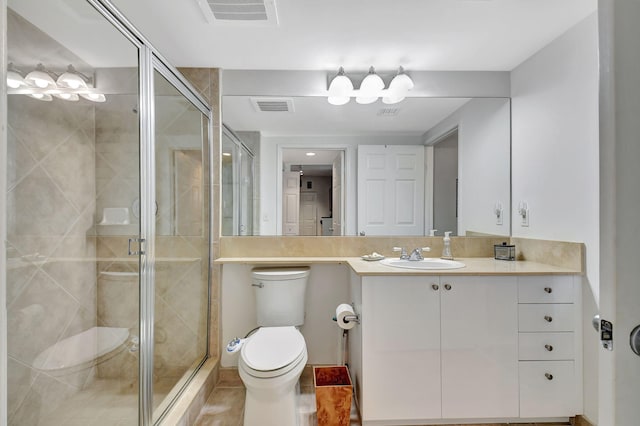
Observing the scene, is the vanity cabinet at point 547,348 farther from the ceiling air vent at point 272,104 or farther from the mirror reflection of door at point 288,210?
the ceiling air vent at point 272,104

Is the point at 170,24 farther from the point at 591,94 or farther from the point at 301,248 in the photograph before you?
the point at 591,94

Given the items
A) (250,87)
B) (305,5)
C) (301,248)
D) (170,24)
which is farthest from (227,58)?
(301,248)

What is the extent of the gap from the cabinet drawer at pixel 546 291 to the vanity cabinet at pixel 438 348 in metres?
0.05

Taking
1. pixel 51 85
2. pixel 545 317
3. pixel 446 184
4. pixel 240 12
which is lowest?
pixel 545 317

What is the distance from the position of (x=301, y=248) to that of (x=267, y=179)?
1.83 feet

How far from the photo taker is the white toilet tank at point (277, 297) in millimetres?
2066

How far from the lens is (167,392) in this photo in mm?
1660

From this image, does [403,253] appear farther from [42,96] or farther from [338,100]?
[42,96]

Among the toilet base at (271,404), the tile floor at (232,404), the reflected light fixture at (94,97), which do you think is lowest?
the tile floor at (232,404)

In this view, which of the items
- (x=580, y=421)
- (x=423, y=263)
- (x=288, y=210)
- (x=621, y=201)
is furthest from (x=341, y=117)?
(x=580, y=421)

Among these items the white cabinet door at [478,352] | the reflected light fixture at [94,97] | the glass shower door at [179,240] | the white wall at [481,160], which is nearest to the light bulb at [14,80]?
the reflected light fixture at [94,97]

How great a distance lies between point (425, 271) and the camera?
5.50ft

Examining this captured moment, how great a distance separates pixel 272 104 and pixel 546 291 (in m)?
2.03

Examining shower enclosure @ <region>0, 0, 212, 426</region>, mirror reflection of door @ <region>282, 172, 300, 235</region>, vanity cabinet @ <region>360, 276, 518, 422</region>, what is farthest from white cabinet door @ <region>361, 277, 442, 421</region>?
shower enclosure @ <region>0, 0, 212, 426</region>
